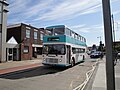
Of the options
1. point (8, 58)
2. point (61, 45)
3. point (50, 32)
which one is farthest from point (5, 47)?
point (61, 45)

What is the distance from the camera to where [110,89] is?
9.71ft

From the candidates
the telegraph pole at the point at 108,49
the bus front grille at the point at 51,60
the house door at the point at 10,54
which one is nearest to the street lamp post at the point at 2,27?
the house door at the point at 10,54

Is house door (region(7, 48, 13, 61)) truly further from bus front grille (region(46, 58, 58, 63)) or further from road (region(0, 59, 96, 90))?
road (region(0, 59, 96, 90))

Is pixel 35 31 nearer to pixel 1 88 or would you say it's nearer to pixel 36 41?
pixel 36 41

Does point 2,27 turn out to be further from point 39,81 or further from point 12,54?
point 39,81

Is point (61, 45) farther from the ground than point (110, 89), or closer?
farther from the ground

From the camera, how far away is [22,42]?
3259cm

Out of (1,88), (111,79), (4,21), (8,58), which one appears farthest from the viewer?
(8,58)

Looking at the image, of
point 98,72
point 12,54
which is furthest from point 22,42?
point 98,72

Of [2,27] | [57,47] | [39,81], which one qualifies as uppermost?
[2,27]

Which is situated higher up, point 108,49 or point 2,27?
point 2,27

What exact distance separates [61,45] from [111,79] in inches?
582

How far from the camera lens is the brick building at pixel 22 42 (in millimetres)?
30083

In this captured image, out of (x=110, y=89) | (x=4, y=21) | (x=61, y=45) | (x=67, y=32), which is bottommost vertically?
(x=110, y=89)
